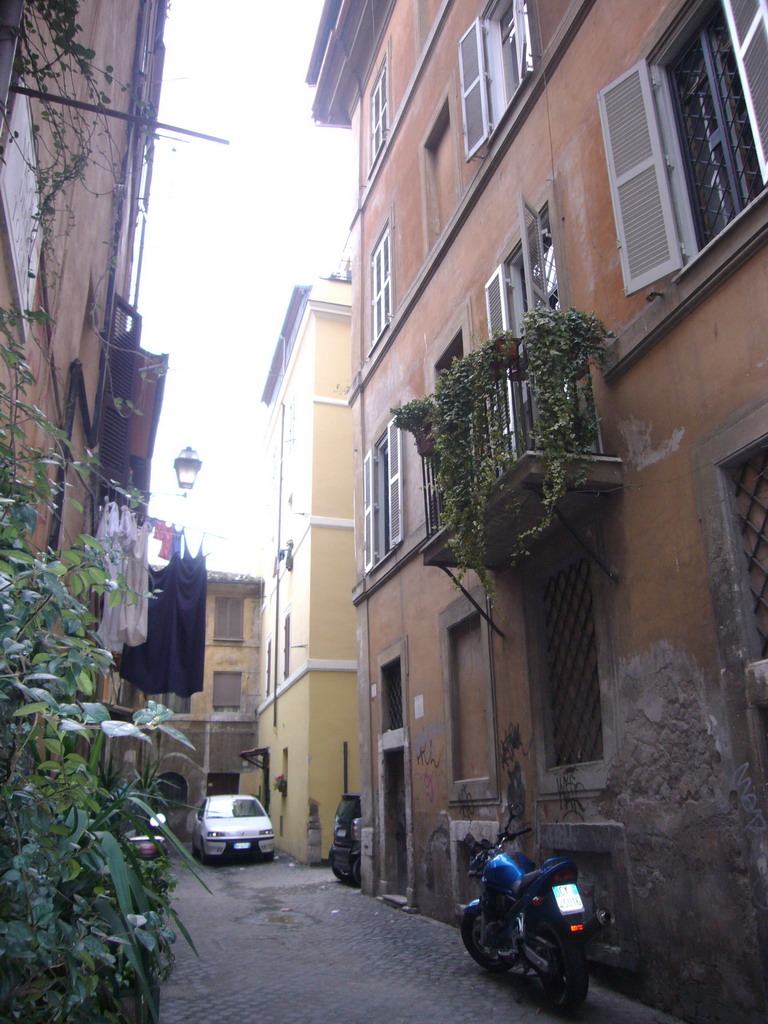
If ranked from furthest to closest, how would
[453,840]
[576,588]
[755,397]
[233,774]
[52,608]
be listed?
[233,774]
[453,840]
[576,588]
[755,397]
[52,608]

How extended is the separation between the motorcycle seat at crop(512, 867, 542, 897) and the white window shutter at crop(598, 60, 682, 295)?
4255mm

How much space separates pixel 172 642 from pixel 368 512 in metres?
4.56

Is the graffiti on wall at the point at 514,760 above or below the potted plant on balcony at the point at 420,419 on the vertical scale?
below

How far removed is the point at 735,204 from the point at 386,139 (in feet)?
32.0

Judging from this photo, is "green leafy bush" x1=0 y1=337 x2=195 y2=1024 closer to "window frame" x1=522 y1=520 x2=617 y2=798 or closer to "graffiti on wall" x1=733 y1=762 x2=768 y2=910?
"graffiti on wall" x1=733 y1=762 x2=768 y2=910

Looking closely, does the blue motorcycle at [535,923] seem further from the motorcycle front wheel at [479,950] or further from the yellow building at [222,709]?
the yellow building at [222,709]

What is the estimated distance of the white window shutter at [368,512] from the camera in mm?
13383

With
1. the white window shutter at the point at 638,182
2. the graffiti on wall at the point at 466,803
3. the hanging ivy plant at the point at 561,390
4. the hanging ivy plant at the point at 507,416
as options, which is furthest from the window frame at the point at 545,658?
the white window shutter at the point at 638,182

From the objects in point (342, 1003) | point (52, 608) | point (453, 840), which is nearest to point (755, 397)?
point (52, 608)

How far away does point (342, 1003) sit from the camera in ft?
19.7

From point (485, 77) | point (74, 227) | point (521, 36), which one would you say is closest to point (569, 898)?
point (74, 227)

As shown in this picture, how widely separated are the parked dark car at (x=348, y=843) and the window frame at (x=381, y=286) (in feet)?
25.2

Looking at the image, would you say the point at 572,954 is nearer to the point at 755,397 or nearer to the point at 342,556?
the point at 755,397

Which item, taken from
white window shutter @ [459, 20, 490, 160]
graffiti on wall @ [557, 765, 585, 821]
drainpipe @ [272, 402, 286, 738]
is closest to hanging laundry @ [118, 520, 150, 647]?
graffiti on wall @ [557, 765, 585, 821]
